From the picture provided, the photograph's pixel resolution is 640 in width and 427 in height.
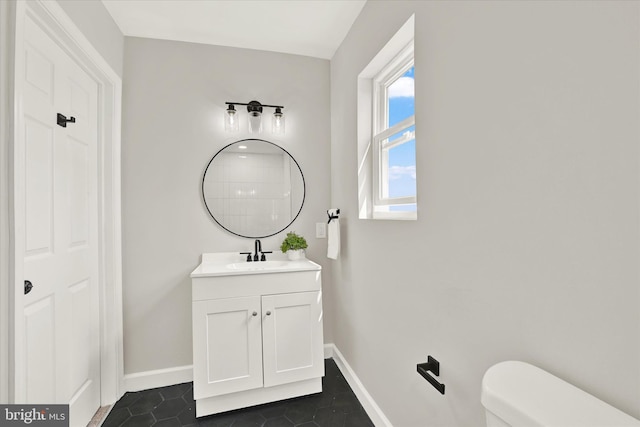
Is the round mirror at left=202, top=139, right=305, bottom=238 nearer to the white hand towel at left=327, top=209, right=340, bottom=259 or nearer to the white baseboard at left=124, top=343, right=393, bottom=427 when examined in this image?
the white hand towel at left=327, top=209, right=340, bottom=259

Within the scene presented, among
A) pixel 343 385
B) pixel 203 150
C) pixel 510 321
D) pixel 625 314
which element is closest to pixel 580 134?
pixel 625 314

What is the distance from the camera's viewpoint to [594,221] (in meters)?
0.66

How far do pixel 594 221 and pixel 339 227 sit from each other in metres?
1.65

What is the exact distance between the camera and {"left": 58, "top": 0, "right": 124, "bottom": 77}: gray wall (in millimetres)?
1494

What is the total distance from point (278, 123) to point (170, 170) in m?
0.86

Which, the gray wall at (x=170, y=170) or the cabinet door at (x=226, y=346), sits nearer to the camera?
the cabinet door at (x=226, y=346)

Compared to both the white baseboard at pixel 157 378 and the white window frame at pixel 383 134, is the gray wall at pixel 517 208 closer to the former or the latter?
the white window frame at pixel 383 134

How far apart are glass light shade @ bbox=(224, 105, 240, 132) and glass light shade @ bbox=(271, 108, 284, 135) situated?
28 cm

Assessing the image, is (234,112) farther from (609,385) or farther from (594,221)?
(609,385)

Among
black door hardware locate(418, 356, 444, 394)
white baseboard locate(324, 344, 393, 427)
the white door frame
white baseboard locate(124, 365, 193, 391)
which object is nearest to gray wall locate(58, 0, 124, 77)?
the white door frame

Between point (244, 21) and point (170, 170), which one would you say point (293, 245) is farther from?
point (244, 21)

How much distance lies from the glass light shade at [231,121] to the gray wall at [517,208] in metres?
1.19

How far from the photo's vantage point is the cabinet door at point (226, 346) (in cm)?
178

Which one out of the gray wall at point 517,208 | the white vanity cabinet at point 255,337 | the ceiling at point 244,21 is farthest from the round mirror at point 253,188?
the gray wall at point 517,208
